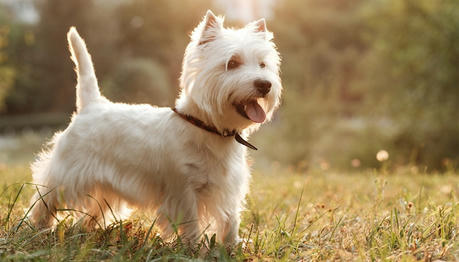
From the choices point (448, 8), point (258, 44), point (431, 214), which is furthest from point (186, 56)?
point (448, 8)

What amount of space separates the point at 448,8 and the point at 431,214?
1145cm

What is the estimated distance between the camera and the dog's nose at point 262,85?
2.74m

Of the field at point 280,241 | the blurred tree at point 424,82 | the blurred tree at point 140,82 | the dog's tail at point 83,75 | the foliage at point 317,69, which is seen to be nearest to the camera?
the field at point 280,241

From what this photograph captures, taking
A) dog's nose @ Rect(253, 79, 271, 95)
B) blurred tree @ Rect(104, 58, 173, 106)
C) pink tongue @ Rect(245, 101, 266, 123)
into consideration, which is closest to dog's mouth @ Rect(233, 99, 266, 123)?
pink tongue @ Rect(245, 101, 266, 123)

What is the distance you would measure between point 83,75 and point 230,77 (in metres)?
1.41

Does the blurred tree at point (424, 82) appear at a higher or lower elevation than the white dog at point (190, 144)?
higher

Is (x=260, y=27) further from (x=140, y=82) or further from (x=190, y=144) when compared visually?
(x=140, y=82)

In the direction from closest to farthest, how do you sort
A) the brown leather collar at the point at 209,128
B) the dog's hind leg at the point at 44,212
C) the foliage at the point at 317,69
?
the brown leather collar at the point at 209,128
the dog's hind leg at the point at 44,212
the foliage at the point at 317,69

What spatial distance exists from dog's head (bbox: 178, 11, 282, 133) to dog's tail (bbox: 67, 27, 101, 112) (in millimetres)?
907

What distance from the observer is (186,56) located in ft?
10.1

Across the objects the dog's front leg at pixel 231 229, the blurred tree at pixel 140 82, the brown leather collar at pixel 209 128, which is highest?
the blurred tree at pixel 140 82

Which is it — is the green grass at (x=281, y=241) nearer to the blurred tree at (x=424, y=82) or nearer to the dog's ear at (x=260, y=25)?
the dog's ear at (x=260, y=25)

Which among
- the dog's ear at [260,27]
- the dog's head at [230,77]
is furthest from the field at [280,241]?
the dog's ear at [260,27]

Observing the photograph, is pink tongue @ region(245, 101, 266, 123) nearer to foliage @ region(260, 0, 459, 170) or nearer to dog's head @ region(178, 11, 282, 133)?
dog's head @ region(178, 11, 282, 133)
